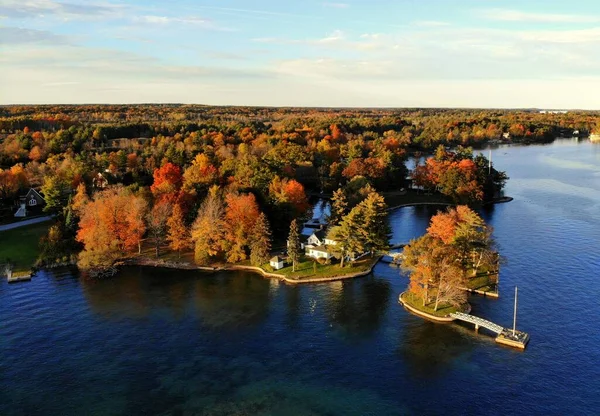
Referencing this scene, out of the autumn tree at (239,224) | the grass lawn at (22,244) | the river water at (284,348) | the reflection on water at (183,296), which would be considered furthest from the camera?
the grass lawn at (22,244)

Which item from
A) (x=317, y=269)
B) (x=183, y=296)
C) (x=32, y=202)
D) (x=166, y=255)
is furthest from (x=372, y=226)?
(x=32, y=202)

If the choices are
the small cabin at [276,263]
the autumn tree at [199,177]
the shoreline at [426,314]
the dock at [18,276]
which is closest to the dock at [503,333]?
the shoreline at [426,314]

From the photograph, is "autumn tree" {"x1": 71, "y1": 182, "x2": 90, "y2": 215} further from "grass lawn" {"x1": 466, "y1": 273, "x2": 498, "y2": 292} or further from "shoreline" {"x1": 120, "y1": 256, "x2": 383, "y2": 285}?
"grass lawn" {"x1": 466, "y1": 273, "x2": 498, "y2": 292}

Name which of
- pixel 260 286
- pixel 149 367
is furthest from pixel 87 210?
pixel 149 367

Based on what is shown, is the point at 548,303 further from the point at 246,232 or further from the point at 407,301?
the point at 246,232

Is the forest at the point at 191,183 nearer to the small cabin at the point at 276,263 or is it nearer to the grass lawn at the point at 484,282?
the small cabin at the point at 276,263

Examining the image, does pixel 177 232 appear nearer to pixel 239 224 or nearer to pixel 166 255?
pixel 166 255
